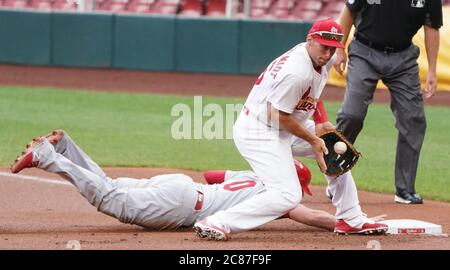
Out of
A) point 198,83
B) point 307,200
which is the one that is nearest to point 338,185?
point 307,200

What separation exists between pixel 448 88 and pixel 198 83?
13.7 ft

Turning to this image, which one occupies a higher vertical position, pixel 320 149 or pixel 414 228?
pixel 320 149

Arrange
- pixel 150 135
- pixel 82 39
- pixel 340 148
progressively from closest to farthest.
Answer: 1. pixel 340 148
2. pixel 150 135
3. pixel 82 39

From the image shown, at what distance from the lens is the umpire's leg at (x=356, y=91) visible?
7.62 meters

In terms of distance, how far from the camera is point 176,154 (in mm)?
10273

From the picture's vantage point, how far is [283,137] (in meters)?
6.26

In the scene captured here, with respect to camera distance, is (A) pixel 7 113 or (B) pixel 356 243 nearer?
(B) pixel 356 243

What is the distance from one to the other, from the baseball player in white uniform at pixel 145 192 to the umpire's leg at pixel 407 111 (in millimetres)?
1559

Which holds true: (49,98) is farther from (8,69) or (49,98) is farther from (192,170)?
(192,170)

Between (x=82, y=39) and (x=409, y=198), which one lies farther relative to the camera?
(x=82, y=39)

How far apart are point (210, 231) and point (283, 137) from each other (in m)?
0.76

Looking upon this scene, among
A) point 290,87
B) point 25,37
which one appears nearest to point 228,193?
point 290,87

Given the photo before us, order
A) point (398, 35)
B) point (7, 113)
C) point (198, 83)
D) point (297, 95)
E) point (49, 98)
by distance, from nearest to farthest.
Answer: point (297, 95) < point (398, 35) < point (7, 113) < point (49, 98) < point (198, 83)

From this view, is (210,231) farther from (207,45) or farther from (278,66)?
(207,45)
